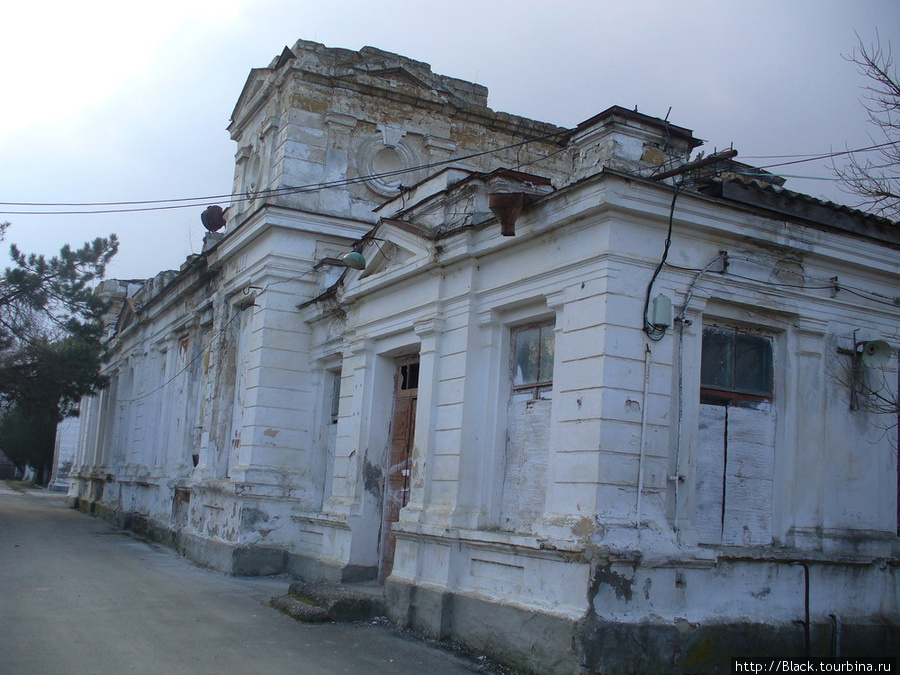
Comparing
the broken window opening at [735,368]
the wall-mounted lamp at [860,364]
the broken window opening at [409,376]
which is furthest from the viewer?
the broken window opening at [409,376]

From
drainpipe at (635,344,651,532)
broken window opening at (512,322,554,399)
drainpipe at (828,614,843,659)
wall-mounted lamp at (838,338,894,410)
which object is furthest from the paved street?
wall-mounted lamp at (838,338,894,410)

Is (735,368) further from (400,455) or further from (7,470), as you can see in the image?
(7,470)

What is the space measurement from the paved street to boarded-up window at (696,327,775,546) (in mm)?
2825

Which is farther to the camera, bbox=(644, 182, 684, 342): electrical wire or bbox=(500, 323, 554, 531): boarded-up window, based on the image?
bbox=(500, 323, 554, 531): boarded-up window

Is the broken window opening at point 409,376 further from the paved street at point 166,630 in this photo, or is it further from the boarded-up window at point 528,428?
the paved street at point 166,630

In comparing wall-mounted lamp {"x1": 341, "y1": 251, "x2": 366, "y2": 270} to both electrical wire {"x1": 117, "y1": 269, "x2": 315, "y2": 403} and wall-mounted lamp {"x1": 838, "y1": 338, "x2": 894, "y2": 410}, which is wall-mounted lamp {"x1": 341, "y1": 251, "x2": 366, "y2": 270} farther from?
wall-mounted lamp {"x1": 838, "y1": 338, "x2": 894, "y2": 410}

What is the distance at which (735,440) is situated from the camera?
8.79m

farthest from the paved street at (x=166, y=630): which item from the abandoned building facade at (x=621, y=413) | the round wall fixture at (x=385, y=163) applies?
the round wall fixture at (x=385, y=163)

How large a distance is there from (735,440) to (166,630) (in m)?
6.19

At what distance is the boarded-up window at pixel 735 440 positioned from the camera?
8.55 m

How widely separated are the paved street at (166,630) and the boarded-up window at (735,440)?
282 centimetres

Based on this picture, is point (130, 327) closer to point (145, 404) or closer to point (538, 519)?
point (145, 404)

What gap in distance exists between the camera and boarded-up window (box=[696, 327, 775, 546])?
855 cm

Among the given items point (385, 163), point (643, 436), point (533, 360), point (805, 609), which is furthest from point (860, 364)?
point (385, 163)
